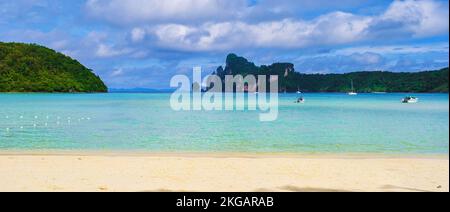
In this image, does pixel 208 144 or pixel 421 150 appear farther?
pixel 208 144

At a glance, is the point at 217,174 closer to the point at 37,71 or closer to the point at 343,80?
the point at 37,71

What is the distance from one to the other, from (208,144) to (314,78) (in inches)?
6406

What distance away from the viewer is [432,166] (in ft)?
37.9

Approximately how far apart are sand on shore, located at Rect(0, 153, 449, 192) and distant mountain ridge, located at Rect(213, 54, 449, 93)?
13128cm

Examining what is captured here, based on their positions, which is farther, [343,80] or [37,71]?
[343,80]

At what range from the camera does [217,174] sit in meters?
9.99

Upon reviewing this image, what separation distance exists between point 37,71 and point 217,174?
12010 centimetres

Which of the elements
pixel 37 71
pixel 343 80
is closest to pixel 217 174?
pixel 37 71

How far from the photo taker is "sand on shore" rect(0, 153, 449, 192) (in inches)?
336

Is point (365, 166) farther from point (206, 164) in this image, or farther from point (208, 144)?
point (208, 144)

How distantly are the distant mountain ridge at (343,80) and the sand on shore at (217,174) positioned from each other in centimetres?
13128

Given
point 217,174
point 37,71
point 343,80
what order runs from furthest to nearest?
point 343,80 → point 37,71 → point 217,174
